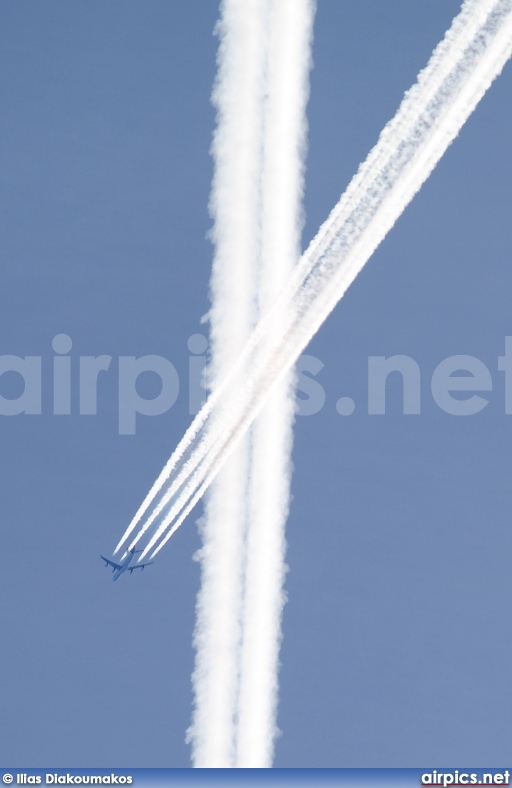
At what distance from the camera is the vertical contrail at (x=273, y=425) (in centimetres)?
2719

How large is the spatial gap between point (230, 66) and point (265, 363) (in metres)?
6.35

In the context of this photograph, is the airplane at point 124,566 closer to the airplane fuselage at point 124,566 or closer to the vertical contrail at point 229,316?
the airplane fuselage at point 124,566

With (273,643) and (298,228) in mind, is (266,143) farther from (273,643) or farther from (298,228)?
(273,643)

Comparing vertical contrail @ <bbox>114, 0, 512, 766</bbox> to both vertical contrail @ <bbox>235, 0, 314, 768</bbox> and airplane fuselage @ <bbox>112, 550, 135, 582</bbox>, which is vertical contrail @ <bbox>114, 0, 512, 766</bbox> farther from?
airplane fuselage @ <bbox>112, 550, 135, 582</bbox>

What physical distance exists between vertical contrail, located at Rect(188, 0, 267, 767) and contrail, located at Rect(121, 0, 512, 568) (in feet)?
8.46

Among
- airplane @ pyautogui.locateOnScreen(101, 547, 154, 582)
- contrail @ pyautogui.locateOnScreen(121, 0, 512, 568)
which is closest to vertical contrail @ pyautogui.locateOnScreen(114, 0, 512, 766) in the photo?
contrail @ pyautogui.locateOnScreen(121, 0, 512, 568)

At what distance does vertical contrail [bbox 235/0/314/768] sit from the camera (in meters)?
27.2

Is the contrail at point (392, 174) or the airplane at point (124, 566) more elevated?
the contrail at point (392, 174)

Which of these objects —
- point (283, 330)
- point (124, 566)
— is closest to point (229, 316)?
point (283, 330)

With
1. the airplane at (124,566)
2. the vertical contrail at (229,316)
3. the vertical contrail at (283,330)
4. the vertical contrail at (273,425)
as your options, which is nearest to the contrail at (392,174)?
the vertical contrail at (283,330)

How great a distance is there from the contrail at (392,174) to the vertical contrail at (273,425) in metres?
2.08

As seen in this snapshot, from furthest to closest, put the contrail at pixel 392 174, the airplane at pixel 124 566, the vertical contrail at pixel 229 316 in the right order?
the airplane at pixel 124 566, the vertical contrail at pixel 229 316, the contrail at pixel 392 174

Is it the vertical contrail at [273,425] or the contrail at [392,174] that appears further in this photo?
the vertical contrail at [273,425]

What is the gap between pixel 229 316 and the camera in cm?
2775
